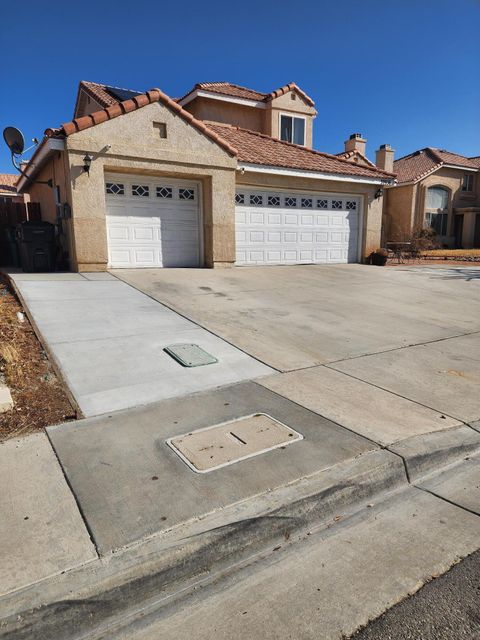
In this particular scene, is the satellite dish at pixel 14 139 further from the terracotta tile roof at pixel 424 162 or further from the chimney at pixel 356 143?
the terracotta tile roof at pixel 424 162

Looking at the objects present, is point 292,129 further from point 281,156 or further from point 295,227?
point 295,227

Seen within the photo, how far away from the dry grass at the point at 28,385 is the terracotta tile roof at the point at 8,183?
2878cm

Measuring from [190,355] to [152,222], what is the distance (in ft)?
26.1

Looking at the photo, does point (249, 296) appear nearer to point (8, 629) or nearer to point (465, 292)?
point (465, 292)

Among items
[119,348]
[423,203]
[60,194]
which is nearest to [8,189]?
[60,194]

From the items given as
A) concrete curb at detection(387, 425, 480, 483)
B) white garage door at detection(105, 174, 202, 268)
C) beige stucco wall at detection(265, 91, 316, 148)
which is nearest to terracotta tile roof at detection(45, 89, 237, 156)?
white garage door at detection(105, 174, 202, 268)

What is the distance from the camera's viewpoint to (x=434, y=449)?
346 cm

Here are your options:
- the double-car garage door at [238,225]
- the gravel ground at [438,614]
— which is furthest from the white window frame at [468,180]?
the gravel ground at [438,614]

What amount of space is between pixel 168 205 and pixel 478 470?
11.1m

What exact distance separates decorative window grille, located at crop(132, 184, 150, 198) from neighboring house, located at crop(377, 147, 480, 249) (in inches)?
803

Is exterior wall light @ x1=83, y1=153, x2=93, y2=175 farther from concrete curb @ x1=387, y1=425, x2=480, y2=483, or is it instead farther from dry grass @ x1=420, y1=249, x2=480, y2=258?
dry grass @ x1=420, y1=249, x2=480, y2=258

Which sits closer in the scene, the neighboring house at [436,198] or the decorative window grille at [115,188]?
the decorative window grille at [115,188]

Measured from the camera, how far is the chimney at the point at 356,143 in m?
28.2

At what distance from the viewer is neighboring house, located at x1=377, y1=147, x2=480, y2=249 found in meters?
29.6
